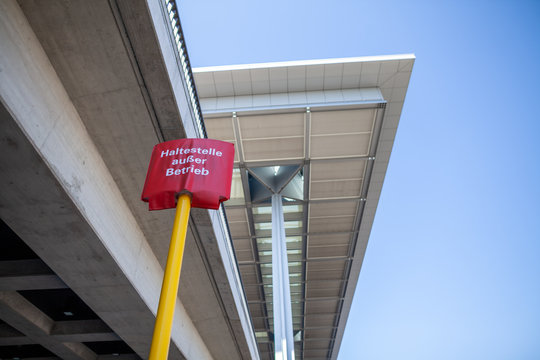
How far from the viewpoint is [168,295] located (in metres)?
3.12

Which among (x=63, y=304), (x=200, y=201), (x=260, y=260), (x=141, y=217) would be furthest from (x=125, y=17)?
(x=260, y=260)

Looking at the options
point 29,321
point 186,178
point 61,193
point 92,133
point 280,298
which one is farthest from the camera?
point 280,298

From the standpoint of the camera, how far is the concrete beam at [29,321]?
28.7ft

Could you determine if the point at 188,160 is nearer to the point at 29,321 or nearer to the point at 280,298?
the point at 29,321

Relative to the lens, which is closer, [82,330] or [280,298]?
[82,330]

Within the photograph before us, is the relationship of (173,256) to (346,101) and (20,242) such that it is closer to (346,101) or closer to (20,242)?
(20,242)

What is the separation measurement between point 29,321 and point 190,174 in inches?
338

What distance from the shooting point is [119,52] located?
4934mm

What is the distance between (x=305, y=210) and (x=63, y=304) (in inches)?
570

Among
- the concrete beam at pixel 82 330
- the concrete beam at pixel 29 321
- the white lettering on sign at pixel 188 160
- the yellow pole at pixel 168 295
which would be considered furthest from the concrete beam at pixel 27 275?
the yellow pole at pixel 168 295

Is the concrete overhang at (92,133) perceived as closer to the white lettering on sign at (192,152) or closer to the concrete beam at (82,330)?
the white lettering on sign at (192,152)

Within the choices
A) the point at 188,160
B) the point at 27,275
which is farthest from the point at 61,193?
the point at 27,275

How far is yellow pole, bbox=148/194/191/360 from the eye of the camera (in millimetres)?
2936

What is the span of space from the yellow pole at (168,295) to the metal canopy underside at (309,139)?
528 inches
